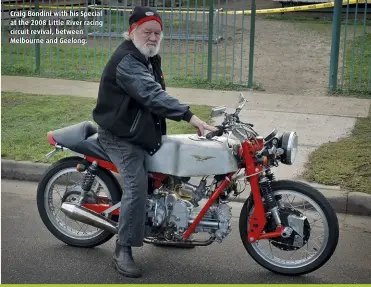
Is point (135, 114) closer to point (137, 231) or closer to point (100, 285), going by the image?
point (137, 231)

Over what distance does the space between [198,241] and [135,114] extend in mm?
1004

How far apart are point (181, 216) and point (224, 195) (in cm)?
33

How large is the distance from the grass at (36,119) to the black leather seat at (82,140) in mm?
2215

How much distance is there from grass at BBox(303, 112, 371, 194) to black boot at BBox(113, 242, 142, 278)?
2460 mm

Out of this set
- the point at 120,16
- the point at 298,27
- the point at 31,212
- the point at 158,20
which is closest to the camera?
the point at 158,20

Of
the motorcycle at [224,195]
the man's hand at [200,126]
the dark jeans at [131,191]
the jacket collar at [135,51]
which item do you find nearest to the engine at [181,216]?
the motorcycle at [224,195]

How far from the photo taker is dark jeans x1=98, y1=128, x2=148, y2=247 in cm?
475

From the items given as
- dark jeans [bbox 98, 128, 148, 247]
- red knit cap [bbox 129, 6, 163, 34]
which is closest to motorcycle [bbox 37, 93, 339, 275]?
dark jeans [bbox 98, 128, 148, 247]

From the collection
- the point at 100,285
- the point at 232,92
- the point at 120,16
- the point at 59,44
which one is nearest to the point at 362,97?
the point at 232,92

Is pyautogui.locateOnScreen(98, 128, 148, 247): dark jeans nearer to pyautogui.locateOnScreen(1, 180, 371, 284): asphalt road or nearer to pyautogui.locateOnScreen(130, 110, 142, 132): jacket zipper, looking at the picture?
pyautogui.locateOnScreen(130, 110, 142, 132): jacket zipper

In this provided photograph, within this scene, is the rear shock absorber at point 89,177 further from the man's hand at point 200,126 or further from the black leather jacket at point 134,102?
the man's hand at point 200,126

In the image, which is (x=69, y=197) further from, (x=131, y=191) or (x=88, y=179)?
(x=131, y=191)

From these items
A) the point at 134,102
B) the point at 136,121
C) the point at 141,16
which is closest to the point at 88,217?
the point at 136,121

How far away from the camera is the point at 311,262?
4844mm
